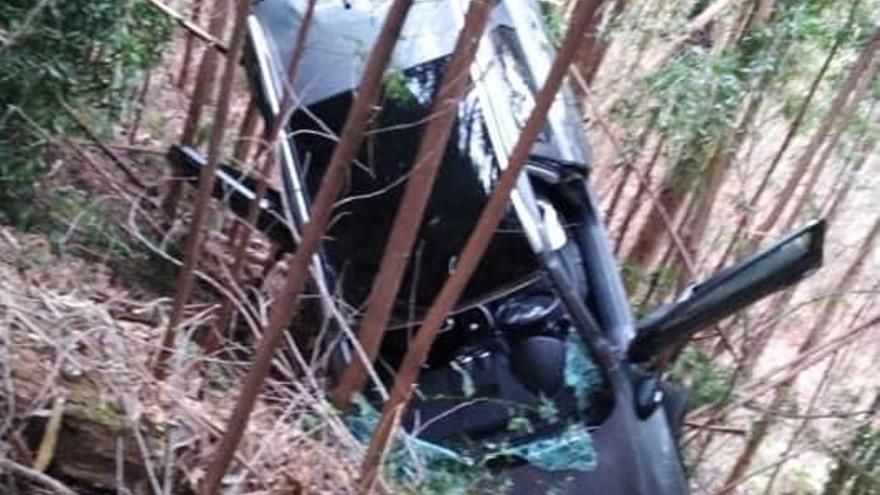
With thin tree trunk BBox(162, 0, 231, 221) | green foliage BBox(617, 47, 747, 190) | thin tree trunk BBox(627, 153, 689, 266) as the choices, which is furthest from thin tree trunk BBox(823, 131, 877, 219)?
thin tree trunk BBox(162, 0, 231, 221)

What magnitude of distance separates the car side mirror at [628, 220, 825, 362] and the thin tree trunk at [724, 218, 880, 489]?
1808 millimetres

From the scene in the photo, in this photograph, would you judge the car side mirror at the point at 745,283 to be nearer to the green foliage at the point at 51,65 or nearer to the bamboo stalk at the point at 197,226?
the bamboo stalk at the point at 197,226

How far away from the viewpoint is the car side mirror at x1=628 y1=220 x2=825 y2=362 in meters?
3.39

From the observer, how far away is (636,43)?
796cm

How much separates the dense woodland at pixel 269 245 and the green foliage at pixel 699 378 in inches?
0.7

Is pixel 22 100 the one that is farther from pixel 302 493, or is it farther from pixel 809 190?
pixel 809 190

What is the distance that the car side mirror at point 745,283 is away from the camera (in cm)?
339

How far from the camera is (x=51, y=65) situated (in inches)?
203

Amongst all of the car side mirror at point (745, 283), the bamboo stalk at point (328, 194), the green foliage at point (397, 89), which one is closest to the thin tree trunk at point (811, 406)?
the car side mirror at point (745, 283)

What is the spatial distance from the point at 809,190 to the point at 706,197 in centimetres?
70

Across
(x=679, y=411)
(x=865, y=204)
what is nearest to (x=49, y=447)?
(x=679, y=411)

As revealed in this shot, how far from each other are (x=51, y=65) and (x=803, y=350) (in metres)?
4.50

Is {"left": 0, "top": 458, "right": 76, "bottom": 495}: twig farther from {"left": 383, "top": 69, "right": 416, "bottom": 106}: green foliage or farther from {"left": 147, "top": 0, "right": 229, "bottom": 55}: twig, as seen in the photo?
{"left": 147, "top": 0, "right": 229, "bottom": 55}: twig

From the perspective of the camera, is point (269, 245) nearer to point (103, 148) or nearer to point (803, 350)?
point (103, 148)
